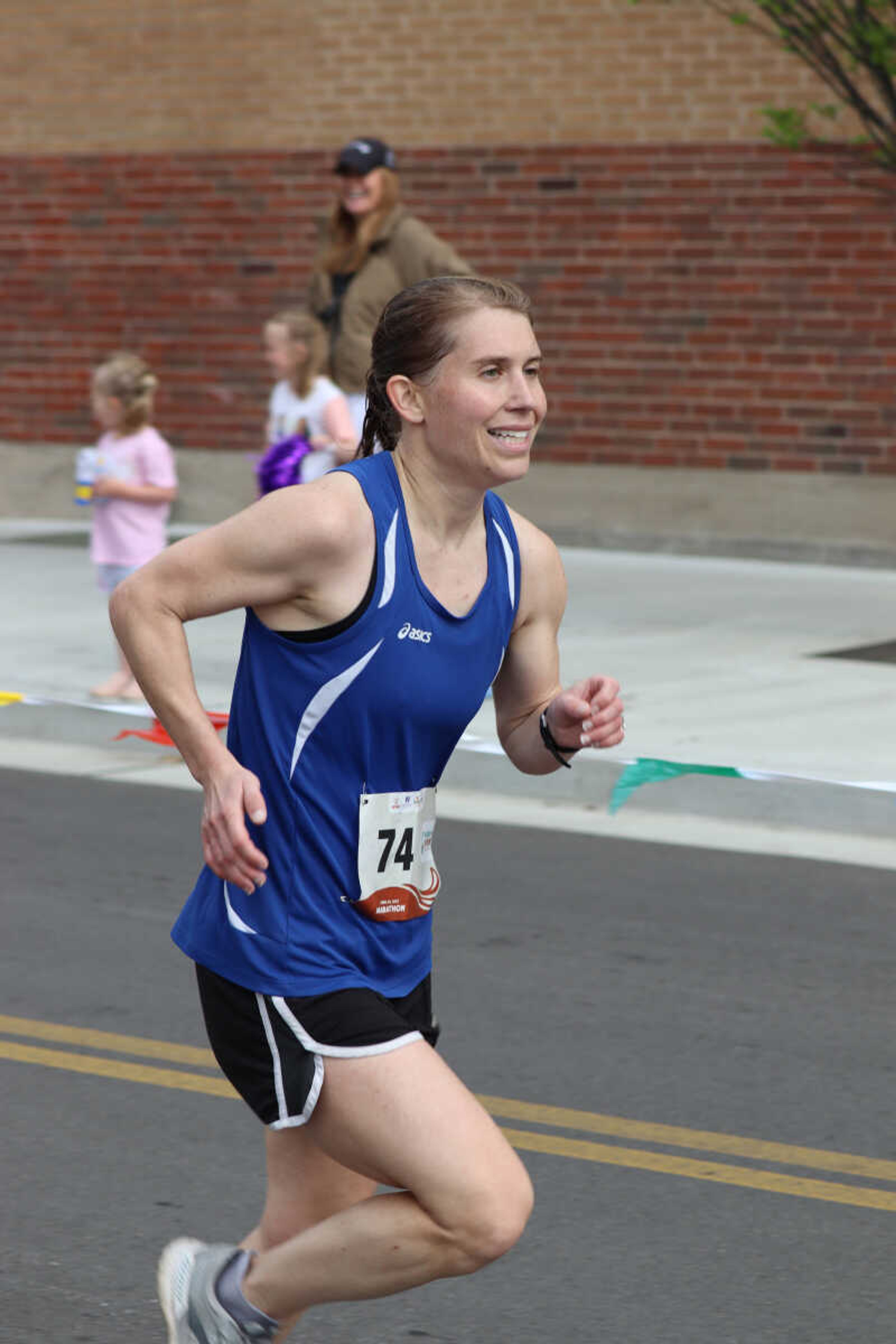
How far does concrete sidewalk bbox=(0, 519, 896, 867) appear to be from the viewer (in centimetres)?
902

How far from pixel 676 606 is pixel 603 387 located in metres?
3.57

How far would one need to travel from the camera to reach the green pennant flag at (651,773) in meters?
7.04

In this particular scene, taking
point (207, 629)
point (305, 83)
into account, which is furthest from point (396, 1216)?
point (305, 83)

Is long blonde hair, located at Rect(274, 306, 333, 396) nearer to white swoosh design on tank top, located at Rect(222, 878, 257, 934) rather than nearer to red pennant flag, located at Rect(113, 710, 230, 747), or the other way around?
red pennant flag, located at Rect(113, 710, 230, 747)

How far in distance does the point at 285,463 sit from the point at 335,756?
674cm

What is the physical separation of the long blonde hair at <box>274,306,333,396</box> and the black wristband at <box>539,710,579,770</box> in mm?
6768

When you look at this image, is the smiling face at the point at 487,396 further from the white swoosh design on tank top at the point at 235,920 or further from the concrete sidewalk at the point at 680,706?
the concrete sidewalk at the point at 680,706

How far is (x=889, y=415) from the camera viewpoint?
52.5 feet

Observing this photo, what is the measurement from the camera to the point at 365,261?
1077 centimetres

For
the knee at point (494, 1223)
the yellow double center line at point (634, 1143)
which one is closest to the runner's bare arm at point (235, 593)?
the knee at point (494, 1223)

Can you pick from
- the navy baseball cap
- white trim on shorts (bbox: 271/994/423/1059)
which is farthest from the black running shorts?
the navy baseball cap

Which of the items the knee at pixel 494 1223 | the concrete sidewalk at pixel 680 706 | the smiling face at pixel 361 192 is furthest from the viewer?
the smiling face at pixel 361 192

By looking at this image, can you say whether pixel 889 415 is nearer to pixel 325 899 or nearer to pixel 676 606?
pixel 676 606

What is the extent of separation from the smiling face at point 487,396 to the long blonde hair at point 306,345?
6.94 metres
